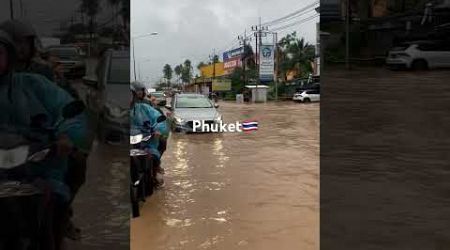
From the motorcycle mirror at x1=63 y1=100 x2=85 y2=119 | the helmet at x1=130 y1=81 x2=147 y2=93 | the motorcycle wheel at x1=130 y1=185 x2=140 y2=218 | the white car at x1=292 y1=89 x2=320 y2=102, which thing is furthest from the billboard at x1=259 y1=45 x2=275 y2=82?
the motorcycle mirror at x1=63 y1=100 x2=85 y2=119

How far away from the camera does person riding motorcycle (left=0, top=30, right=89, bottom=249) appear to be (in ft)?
8.59

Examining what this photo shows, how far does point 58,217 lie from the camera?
2.79 metres

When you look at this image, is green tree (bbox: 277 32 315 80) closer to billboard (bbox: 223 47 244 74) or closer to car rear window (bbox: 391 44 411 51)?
billboard (bbox: 223 47 244 74)

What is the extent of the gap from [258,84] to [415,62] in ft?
96.6

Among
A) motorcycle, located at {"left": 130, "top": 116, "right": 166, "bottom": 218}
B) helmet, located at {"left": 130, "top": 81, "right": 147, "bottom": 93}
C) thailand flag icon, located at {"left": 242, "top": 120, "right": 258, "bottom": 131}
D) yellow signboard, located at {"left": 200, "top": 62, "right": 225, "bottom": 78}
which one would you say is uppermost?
yellow signboard, located at {"left": 200, "top": 62, "right": 225, "bottom": 78}

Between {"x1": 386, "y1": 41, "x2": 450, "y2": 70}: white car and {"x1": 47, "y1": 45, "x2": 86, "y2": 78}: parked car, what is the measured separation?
1.94m

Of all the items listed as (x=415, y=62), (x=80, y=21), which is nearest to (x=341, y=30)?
(x=415, y=62)

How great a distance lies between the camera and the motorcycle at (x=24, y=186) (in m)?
2.62

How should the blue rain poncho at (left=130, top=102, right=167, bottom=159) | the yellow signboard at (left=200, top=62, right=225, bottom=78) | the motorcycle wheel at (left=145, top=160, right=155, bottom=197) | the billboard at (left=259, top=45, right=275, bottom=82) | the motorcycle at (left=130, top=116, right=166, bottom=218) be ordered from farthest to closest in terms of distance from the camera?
1. the yellow signboard at (left=200, top=62, right=225, bottom=78)
2. the billboard at (left=259, top=45, right=275, bottom=82)
3. the motorcycle wheel at (left=145, top=160, right=155, bottom=197)
4. the blue rain poncho at (left=130, top=102, right=167, bottom=159)
5. the motorcycle at (left=130, top=116, right=166, bottom=218)

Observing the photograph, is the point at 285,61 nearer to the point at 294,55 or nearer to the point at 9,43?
the point at 294,55

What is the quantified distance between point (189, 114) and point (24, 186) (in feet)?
37.4

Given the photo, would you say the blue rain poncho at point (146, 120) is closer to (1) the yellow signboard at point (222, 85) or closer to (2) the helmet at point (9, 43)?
(2) the helmet at point (9, 43)

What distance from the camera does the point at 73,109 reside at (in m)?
2.75

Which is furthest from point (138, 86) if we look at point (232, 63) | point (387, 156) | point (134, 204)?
point (232, 63)
